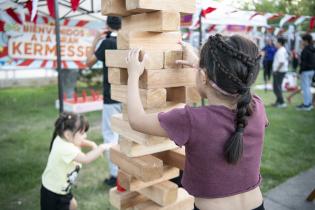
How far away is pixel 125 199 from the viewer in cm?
224

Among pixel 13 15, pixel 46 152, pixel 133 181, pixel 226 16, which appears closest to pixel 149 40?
pixel 133 181

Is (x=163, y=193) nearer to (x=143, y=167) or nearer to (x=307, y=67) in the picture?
(x=143, y=167)

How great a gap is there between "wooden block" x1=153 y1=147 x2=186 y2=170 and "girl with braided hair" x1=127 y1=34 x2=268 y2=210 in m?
0.46

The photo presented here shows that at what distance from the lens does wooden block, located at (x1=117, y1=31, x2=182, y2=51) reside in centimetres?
176

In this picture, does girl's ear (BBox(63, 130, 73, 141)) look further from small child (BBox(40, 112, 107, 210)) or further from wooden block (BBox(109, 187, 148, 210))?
wooden block (BBox(109, 187, 148, 210))

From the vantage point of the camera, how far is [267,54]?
12219 millimetres

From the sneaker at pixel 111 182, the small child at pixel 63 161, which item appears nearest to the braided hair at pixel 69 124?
the small child at pixel 63 161

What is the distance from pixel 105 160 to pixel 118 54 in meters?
3.17

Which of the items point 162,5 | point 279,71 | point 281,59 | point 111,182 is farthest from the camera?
point 279,71

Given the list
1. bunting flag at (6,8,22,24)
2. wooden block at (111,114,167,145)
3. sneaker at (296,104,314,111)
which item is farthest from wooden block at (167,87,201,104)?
sneaker at (296,104,314,111)

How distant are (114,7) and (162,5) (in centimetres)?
29

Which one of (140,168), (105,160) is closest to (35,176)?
(105,160)

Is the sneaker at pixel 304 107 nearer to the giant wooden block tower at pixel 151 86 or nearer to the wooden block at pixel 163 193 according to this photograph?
the giant wooden block tower at pixel 151 86

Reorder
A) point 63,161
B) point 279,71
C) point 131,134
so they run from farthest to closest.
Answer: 1. point 279,71
2. point 63,161
3. point 131,134
